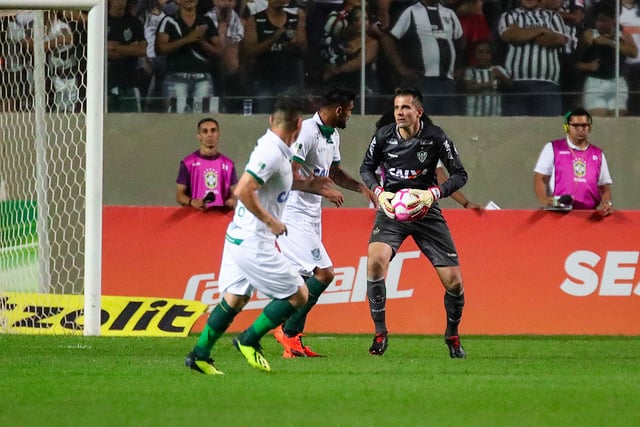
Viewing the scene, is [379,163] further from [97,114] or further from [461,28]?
[461,28]

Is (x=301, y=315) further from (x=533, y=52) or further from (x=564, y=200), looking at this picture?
(x=533, y=52)

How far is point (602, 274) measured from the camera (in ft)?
44.7

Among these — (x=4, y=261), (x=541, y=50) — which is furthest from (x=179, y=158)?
(x=541, y=50)

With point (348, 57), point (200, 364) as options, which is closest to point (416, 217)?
point (200, 364)

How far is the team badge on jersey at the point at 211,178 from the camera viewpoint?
14.2 metres

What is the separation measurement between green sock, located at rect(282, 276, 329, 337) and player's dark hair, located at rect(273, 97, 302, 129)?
8.67 feet

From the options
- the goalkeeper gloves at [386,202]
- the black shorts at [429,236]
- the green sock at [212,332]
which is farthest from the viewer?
the black shorts at [429,236]

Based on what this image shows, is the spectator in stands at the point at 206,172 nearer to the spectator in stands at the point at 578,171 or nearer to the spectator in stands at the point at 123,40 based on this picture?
the spectator in stands at the point at 123,40

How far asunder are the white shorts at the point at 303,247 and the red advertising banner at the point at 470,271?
8.40 feet

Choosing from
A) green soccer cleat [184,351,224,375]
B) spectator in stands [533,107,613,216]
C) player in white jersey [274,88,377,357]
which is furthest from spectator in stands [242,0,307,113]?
green soccer cleat [184,351,224,375]

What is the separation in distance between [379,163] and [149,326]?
321cm

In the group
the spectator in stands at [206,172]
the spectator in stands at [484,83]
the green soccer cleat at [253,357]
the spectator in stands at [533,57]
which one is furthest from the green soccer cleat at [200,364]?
the spectator in stands at [533,57]

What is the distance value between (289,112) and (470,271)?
5659 millimetres

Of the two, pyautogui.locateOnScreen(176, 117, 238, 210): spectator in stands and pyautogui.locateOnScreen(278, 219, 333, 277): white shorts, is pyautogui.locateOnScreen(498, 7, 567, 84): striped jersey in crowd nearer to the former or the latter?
pyautogui.locateOnScreen(176, 117, 238, 210): spectator in stands
